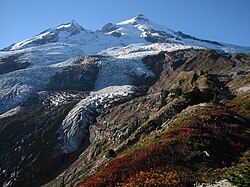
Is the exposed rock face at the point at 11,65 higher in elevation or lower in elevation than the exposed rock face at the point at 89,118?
higher

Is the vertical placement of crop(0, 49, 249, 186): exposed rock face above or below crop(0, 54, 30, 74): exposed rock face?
below

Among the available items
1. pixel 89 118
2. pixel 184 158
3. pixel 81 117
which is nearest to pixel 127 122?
pixel 89 118

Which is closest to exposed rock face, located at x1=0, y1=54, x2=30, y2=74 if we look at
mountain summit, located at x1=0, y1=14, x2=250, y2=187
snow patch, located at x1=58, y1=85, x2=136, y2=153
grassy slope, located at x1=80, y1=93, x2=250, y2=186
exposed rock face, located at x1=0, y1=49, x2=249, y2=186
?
mountain summit, located at x1=0, y1=14, x2=250, y2=187

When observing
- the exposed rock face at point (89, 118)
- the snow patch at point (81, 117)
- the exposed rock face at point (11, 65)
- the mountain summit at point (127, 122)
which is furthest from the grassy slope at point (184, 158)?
the exposed rock face at point (11, 65)

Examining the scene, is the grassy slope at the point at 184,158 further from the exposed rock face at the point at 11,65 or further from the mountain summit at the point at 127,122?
the exposed rock face at the point at 11,65

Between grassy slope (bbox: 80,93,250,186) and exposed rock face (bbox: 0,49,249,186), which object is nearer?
grassy slope (bbox: 80,93,250,186)

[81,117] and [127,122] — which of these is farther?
[81,117]

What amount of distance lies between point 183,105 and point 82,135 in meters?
41.7

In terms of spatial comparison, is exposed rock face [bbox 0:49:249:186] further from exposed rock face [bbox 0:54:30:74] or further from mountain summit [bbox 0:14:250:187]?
exposed rock face [bbox 0:54:30:74]

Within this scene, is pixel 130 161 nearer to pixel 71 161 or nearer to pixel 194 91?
pixel 194 91

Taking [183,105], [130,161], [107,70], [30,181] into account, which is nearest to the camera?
[130,161]

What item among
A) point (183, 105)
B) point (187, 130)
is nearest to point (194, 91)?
point (183, 105)

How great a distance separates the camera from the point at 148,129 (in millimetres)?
48312

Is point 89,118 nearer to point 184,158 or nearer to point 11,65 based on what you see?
point 184,158
